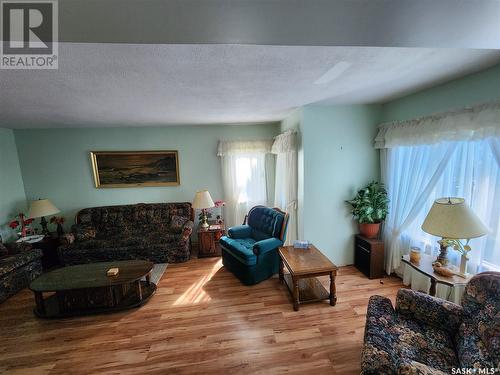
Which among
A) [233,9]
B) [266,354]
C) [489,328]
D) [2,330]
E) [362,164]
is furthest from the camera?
[362,164]

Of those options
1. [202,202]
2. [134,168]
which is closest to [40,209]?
[134,168]

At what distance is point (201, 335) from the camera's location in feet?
6.63

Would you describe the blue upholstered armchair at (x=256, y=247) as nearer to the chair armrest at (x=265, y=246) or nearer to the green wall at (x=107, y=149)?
the chair armrest at (x=265, y=246)

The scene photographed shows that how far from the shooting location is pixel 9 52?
4.23 feet

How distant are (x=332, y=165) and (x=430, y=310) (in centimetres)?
188

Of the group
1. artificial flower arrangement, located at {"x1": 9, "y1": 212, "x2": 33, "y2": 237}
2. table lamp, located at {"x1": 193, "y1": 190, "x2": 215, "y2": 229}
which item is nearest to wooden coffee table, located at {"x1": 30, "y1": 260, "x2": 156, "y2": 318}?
table lamp, located at {"x1": 193, "y1": 190, "x2": 215, "y2": 229}

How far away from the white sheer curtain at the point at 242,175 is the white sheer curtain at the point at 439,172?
2.07 metres

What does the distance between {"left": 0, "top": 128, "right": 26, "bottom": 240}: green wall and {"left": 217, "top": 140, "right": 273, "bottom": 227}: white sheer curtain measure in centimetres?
362

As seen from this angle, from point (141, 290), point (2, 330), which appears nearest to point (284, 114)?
point (141, 290)

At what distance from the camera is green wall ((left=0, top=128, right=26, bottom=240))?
348cm

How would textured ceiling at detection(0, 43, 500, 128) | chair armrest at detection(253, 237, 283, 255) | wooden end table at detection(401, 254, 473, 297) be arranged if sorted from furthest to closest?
chair armrest at detection(253, 237, 283, 255), wooden end table at detection(401, 254, 473, 297), textured ceiling at detection(0, 43, 500, 128)

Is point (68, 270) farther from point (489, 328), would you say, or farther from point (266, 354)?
point (489, 328)

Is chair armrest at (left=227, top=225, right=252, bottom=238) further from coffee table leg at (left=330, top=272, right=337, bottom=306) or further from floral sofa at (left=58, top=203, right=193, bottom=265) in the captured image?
coffee table leg at (left=330, top=272, right=337, bottom=306)

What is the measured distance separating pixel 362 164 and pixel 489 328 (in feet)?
6.98
